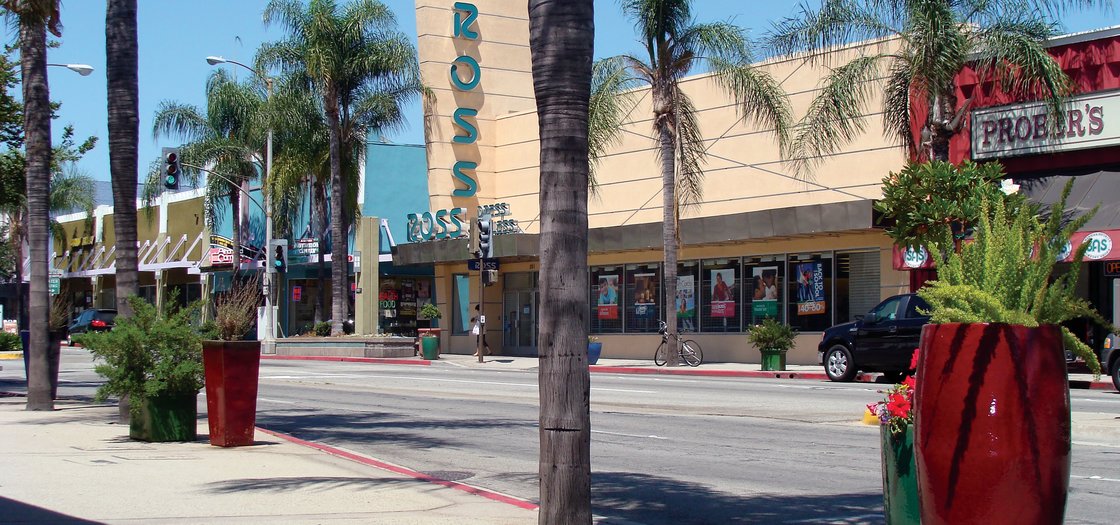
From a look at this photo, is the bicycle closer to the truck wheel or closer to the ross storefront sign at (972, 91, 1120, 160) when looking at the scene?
the truck wheel

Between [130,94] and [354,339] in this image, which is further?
[354,339]

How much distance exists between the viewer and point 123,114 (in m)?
13.8

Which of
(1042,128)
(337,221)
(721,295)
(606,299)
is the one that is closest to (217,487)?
(1042,128)

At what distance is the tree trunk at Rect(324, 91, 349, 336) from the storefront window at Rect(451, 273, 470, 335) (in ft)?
13.2

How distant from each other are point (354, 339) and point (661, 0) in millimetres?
16930

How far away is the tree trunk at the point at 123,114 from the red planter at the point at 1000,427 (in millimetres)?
11044

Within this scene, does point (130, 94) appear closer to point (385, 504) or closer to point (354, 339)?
point (385, 504)

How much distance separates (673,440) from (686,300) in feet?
67.6

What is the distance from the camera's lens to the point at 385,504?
832 centimetres

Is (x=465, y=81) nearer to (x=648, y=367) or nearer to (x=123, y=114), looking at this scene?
(x=648, y=367)

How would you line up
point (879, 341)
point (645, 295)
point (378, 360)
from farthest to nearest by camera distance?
point (378, 360) → point (645, 295) → point (879, 341)

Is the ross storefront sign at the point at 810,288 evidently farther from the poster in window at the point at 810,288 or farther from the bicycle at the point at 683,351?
the bicycle at the point at 683,351

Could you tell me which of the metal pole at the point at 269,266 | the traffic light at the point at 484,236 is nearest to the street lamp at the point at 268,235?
the metal pole at the point at 269,266

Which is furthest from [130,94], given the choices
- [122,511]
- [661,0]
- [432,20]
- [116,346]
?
[432,20]
